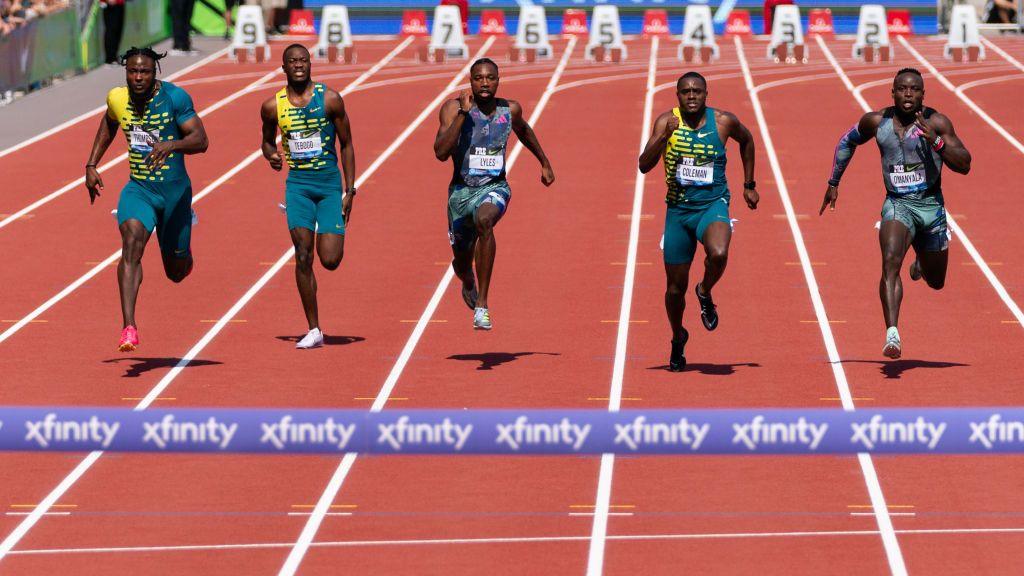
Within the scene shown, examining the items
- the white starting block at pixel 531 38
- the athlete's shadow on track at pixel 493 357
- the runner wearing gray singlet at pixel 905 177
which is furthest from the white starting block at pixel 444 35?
the runner wearing gray singlet at pixel 905 177

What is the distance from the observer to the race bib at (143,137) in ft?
42.6

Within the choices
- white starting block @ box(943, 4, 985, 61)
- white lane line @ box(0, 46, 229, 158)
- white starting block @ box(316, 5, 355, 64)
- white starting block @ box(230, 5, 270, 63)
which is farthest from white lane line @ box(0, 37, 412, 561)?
white starting block @ box(943, 4, 985, 61)

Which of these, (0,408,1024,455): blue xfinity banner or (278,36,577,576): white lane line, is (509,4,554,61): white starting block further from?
(0,408,1024,455): blue xfinity banner

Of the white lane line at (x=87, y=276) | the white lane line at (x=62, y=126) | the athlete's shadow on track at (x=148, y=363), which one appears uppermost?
the athlete's shadow on track at (x=148, y=363)

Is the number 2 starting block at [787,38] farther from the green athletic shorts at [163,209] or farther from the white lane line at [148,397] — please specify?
the green athletic shorts at [163,209]

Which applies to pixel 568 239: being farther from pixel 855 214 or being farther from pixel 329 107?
pixel 329 107

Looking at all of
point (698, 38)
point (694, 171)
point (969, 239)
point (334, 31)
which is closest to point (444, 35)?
point (334, 31)


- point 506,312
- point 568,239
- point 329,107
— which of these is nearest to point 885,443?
point 329,107

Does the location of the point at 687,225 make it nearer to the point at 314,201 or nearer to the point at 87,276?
the point at 314,201

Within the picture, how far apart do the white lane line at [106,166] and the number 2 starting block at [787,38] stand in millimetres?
8607

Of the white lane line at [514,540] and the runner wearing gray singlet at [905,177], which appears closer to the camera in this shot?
the white lane line at [514,540]

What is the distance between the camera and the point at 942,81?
31.6m

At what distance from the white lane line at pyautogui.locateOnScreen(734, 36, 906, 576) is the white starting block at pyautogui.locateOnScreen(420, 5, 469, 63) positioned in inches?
326

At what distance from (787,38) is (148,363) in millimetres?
23567
